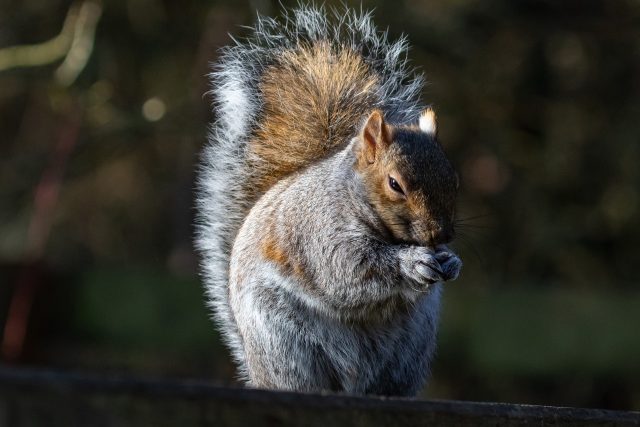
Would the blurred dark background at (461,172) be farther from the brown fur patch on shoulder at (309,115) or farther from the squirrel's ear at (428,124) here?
the squirrel's ear at (428,124)

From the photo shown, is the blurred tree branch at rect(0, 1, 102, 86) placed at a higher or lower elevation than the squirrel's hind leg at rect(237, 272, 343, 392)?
higher

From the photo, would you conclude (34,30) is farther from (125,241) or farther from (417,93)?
(417,93)

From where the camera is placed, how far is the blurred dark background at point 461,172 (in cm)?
376

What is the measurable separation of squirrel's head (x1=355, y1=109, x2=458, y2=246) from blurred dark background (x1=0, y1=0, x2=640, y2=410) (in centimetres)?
171

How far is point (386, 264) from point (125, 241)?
4004mm

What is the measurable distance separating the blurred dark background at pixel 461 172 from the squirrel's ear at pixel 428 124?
62.2 inches

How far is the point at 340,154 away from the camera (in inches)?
74.4

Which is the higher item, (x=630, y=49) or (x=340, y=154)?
(x=630, y=49)

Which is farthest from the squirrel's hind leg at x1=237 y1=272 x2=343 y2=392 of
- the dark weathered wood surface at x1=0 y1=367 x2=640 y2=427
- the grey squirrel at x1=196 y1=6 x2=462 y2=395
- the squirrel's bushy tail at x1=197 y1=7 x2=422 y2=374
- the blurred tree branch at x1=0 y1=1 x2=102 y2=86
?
the blurred tree branch at x1=0 y1=1 x2=102 y2=86

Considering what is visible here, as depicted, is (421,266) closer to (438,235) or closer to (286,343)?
(438,235)

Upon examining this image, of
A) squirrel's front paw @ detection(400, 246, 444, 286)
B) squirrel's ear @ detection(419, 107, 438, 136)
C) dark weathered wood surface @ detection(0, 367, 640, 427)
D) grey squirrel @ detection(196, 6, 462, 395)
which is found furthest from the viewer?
squirrel's ear @ detection(419, 107, 438, 136)

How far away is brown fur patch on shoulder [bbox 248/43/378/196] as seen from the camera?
80.0 inches

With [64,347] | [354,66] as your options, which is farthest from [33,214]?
[354,66]

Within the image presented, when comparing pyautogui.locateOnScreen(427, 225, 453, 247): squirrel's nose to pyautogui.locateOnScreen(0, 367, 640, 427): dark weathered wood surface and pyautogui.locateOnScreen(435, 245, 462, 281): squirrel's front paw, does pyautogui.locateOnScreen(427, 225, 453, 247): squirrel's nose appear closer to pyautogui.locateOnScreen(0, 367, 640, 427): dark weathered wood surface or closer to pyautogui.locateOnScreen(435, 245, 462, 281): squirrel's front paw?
pyautogui.locateOnScreen(435, 245, 462, 281): squirrel's front paw
